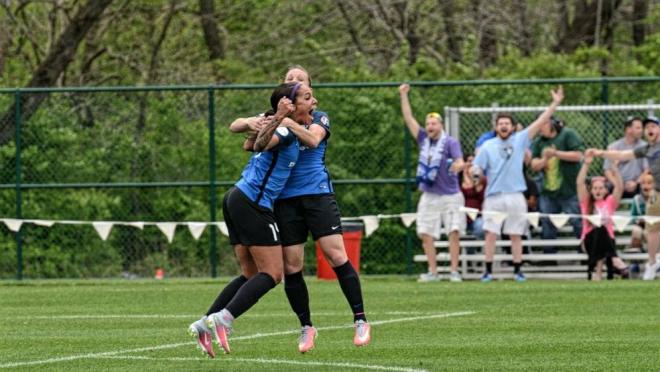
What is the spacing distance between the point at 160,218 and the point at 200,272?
0.93 m

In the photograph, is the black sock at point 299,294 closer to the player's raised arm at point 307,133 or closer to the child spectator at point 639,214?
the player's raised arm at point 307,133

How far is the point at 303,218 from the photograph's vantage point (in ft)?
33.6

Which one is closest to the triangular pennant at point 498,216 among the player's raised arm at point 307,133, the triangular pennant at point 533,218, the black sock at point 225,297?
the triangular pennant at point 533,218

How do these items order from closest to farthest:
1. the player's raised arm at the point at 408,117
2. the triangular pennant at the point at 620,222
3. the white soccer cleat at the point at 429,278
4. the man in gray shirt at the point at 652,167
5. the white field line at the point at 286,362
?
the white field line at the point at 286,362 < the man in gray shirt at the point at 652,167 < the triangular pennant at the point at 620,222 < the player's raised arm at the point at 408,117 < the white soccer cleat at the point at 429,278

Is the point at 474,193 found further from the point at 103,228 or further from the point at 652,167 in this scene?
the point at 103,228

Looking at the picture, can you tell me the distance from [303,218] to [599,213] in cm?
950

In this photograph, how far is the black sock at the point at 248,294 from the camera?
31.8 ft

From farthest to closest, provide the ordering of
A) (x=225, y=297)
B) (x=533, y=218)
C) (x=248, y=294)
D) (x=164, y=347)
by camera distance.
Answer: (x=533, y=218) < (x=164, y=347) < (x=225, y=297) < (x=248, y=294)

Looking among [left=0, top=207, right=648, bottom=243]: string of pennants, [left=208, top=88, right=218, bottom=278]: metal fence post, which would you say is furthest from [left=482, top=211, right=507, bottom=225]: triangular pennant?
[left=208, top=88, right=218, bottom=278]: metal fence post

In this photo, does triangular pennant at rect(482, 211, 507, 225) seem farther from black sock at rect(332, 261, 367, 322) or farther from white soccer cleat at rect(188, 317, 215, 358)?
white soccer cleat at rect(188, 317, 215, 358)

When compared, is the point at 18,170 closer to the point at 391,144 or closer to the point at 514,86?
the point at 391,144

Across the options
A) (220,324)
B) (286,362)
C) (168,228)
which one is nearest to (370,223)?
(168,228)

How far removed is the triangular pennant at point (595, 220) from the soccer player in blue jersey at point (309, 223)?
9073mm

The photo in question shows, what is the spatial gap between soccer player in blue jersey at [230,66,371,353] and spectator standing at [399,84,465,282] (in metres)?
8.73
